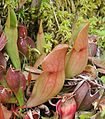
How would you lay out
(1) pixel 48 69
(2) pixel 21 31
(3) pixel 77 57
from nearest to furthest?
1. (1) pixel 48 69
2. (3) pixel 77 57
3. (2) pixel 21 31

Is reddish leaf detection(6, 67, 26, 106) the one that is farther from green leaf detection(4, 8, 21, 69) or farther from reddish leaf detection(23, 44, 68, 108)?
green leaf detection(4, 8, 21, 69)

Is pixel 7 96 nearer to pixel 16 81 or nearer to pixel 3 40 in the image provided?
pixel 16 81

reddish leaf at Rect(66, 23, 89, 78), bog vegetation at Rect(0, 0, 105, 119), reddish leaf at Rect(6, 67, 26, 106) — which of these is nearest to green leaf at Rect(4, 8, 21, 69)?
bog vegetation at Rect(0, 0, 105, 119)

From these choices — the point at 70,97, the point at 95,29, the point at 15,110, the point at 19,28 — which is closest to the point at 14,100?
the point at 15,110

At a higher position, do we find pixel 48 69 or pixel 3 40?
pixel 3 40

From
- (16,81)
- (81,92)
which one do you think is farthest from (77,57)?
(16,81)

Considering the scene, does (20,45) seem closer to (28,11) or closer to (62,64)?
(28,11)
